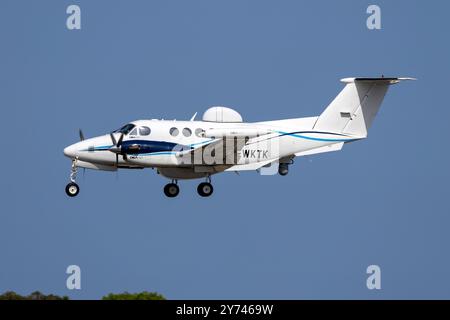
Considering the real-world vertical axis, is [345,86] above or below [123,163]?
above

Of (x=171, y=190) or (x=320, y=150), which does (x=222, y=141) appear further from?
(x=320, y=150)

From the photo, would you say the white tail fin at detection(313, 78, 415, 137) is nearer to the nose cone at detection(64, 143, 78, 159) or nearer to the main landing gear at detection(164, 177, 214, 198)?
the main landing gear at detection(164, 177, 214, 198)

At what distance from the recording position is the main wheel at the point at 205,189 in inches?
1506

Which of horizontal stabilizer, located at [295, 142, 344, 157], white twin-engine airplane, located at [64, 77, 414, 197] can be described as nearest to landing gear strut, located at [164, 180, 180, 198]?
white twin-engine airplane, located at [64, 77, 414, 197]

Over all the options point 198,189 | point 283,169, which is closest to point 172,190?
point 198,189

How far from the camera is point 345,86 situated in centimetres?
3956

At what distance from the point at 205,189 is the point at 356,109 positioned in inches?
240

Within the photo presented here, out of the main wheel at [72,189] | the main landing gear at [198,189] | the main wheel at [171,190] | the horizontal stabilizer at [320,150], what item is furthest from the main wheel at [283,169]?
the main wheel at [72,189]

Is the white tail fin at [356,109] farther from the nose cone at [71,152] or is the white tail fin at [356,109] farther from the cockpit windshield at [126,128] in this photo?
the nose cone at [71,152]
